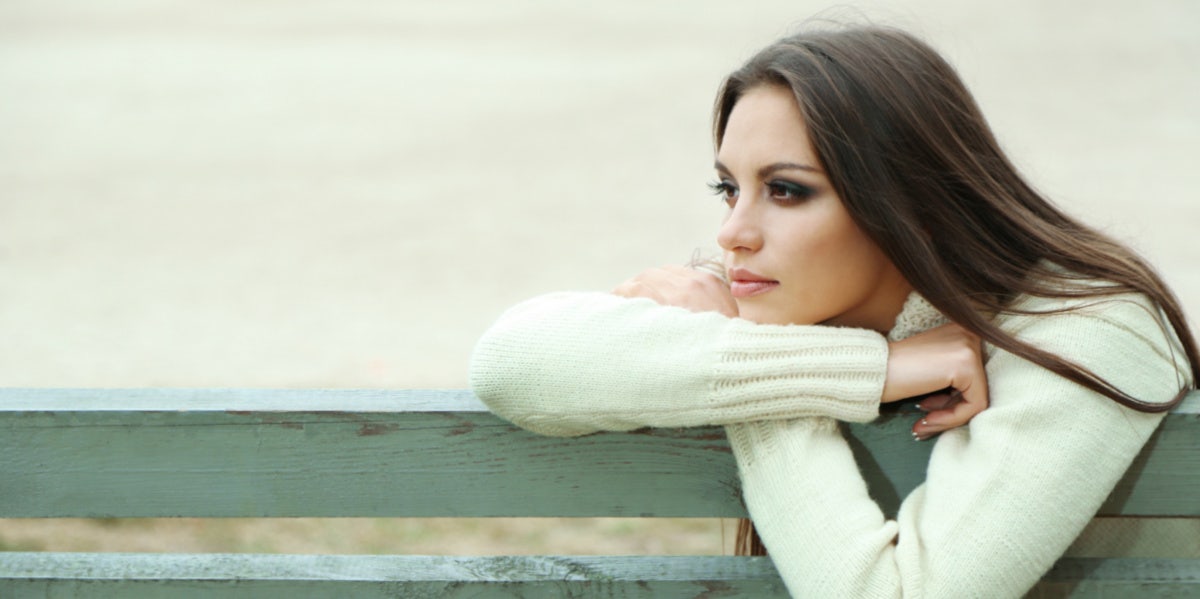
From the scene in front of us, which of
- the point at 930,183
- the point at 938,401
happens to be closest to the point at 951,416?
the point at 938,401

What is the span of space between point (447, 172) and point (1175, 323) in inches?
292

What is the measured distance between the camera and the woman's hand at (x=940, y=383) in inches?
63.0

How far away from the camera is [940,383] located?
5.24ft

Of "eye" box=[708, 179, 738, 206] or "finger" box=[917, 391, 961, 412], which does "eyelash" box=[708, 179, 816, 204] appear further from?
"finger" box=[917, 391, 961, 412]

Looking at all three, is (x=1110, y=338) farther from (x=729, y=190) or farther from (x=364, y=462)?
(x=364, y=462)

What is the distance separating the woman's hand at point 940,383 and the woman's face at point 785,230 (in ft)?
0.46

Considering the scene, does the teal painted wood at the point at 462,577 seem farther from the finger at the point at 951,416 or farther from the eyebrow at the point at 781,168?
the eyebrow at the point at 781,168

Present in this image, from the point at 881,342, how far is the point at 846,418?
11 cm

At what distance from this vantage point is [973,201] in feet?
5.74

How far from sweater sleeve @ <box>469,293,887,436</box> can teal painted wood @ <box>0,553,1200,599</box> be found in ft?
0.57

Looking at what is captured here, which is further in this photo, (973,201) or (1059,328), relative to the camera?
(973,201)

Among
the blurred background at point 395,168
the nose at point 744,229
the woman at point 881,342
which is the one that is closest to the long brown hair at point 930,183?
the woman at point 881,342

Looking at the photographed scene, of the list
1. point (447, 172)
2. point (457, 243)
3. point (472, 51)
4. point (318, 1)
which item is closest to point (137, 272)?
A: point (457, 243)

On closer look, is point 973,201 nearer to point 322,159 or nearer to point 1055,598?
point 1055,598
